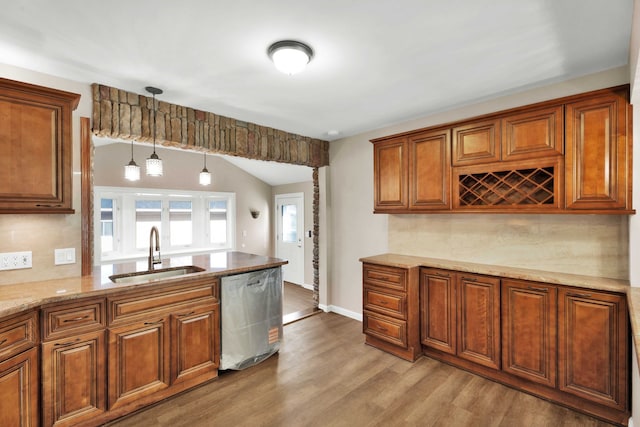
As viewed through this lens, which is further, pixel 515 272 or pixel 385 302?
pixel 385 302

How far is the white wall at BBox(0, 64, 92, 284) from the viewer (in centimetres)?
222

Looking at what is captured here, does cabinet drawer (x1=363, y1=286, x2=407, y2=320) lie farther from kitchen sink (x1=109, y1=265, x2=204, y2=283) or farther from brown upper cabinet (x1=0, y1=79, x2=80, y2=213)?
brown upper cabinet (x1=0, y1=79, x2=80, y2=213)

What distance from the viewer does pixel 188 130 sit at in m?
3.08

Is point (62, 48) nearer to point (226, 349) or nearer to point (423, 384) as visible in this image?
point (226, 349)

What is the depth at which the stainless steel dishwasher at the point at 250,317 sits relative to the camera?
276 cm

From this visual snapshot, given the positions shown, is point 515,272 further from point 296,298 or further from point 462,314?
point 296,298

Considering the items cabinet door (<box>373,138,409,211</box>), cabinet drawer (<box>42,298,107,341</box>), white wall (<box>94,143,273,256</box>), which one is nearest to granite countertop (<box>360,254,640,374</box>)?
cabinet door (<box>373,138,409,211</box>)

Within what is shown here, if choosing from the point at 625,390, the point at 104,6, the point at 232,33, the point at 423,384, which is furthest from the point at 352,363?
the point at 104,6

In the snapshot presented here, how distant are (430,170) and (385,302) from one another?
1.46 m

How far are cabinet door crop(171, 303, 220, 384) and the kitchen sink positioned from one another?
412mm

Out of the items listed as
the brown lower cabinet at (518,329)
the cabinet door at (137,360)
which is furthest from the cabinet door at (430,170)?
the cabinet door at (137,360)

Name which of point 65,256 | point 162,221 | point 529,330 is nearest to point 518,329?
point 529,330

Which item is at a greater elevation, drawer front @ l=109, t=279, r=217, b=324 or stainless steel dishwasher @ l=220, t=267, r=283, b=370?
drawer front @ l=109, t=279, r=217, b=324

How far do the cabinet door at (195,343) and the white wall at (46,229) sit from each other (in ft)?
3.15
